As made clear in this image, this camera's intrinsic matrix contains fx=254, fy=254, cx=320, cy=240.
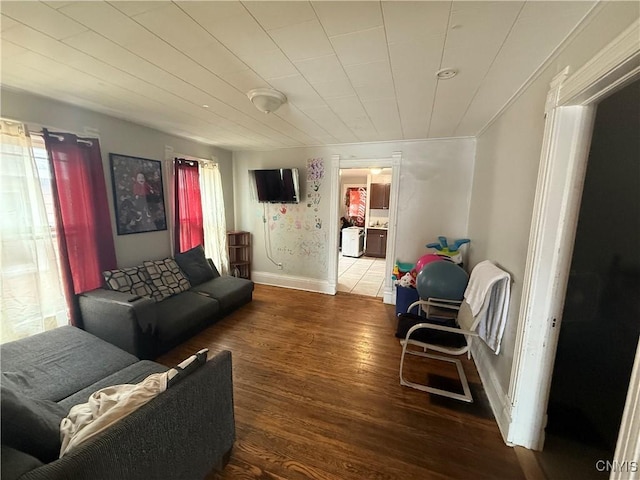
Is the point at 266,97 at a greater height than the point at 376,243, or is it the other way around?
the point at 266,97

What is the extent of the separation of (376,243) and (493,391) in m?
5.19

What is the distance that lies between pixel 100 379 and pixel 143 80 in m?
2.06

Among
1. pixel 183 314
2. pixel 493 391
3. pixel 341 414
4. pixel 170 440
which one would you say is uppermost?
pixel 170 440

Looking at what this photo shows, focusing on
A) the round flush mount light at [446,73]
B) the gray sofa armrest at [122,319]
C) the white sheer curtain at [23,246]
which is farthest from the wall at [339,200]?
the white sheer curtain at [23,246]

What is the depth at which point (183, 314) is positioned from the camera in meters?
2.65

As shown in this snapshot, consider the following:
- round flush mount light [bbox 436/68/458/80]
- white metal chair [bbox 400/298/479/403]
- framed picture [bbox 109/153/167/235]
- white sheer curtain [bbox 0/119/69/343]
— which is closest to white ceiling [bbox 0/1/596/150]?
round flush mount light [bbox 436/68/458/80]

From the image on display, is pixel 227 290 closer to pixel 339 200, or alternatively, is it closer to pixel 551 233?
pixel 339 200

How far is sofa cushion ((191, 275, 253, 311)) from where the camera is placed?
3.24m

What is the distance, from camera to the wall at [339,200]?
11.2 feet

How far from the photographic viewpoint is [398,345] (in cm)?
276

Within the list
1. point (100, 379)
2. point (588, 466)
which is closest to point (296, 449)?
point (100, 379)

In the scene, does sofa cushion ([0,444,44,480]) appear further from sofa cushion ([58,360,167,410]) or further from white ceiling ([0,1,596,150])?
white ceiling ([0,1,596,150])

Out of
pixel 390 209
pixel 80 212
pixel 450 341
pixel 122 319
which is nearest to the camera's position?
pixel 450 341

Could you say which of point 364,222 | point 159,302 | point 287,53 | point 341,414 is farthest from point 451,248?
point 364,222
